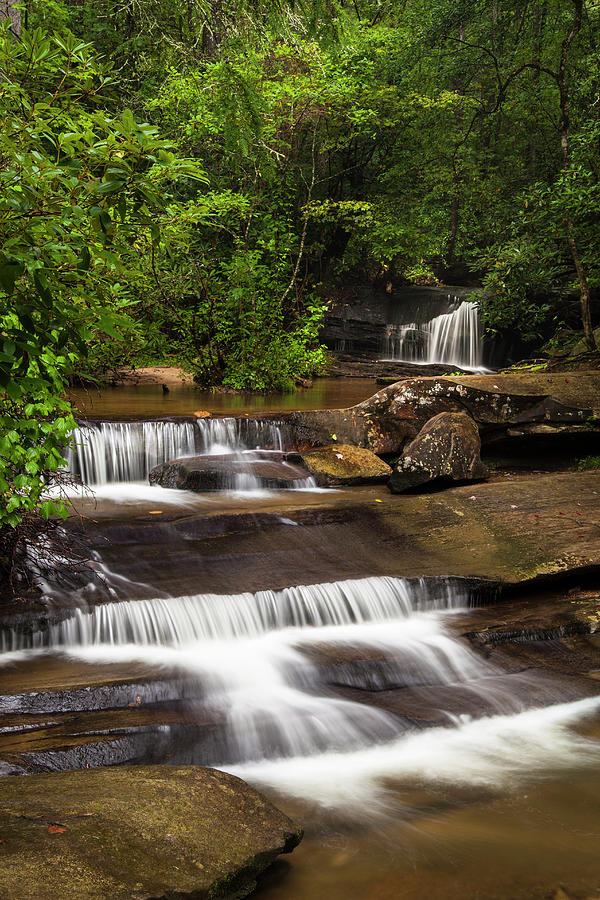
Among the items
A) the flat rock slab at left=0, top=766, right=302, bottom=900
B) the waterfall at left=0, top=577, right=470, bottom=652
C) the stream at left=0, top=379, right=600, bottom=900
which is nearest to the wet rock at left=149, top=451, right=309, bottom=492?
the stream at left=0, top=379, right=600, bottom=900

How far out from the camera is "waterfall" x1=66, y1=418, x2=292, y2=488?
9008 mm

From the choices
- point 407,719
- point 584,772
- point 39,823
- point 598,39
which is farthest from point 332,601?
point 598,39

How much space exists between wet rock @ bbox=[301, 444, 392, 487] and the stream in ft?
4.99

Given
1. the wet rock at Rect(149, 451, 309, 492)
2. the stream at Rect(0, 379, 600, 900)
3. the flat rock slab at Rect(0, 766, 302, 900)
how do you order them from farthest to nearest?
1. the wet rock at Rect(149, 451, 309, 492)
2. the stream at Rect(0, 379, 600, 900)
3. the flat rock slab at Rect(0, 766, 302, 900)

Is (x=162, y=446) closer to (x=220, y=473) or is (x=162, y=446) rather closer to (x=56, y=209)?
(x=220, y=473)

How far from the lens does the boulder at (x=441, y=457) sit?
8305mm

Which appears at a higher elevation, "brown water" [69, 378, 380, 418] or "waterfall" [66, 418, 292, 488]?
"brown water" [69, 378, 380, 418]

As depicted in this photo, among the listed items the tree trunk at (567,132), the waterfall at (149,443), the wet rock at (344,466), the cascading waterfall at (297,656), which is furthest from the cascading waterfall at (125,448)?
the tree trunk at (567,132)

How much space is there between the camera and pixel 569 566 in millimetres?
6277

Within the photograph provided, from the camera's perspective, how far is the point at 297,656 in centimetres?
513

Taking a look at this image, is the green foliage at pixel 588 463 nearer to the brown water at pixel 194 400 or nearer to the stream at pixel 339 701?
the stream at pixel 339 701

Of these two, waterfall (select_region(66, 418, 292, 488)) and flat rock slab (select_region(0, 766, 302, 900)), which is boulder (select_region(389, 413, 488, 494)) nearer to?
waterfall (select_region(66, 418, 292, 488))

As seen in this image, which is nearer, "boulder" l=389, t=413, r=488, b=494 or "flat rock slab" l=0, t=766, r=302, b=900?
"flat rock slab" l=0, t=766, r=302, b=900

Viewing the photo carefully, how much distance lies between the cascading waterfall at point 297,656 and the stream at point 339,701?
0.05 ft
